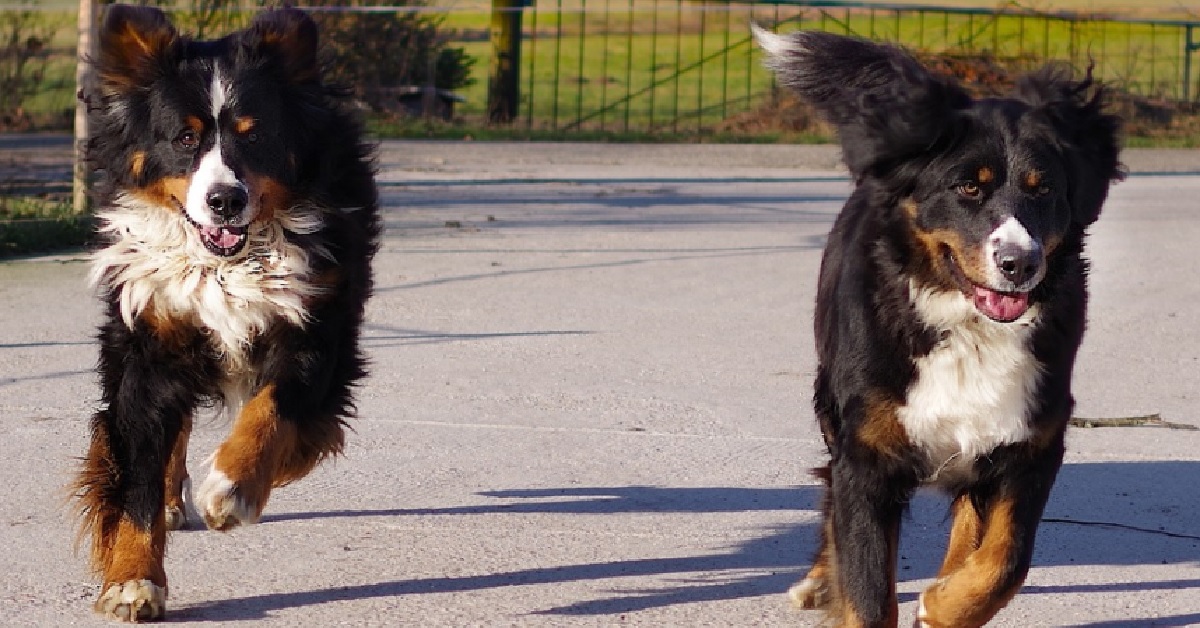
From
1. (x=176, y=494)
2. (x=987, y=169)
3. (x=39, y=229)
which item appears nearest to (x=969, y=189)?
(x=987, y=169)

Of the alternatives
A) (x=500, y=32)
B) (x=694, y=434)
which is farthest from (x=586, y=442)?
(x=500, y=32)

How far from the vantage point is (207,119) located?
15.9ft

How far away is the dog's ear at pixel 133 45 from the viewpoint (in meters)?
4.97

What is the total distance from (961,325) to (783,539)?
1.52 metres

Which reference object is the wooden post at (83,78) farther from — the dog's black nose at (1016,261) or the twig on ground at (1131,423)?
the dog's black nose at (1016,261)

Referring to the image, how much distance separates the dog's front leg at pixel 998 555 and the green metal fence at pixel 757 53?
13598 millimetres

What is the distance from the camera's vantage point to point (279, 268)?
16.4 ft

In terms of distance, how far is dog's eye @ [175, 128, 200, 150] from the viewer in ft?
15.9

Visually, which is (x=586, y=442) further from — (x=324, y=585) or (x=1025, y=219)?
(x=1025, y=219)

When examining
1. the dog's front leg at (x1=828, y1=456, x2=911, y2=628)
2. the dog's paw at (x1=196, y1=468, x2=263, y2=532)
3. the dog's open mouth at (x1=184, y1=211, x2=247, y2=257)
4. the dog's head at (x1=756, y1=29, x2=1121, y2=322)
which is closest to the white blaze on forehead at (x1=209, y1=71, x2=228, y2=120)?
the dog's open mouth at (x1=184, y1=211, x2=247, y2=257)

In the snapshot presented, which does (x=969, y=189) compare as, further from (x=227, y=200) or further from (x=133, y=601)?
(x=133, y=601)

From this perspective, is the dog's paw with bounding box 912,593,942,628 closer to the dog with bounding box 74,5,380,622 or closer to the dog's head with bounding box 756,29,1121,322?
the dog's head with bounding box 756,29,1121,322

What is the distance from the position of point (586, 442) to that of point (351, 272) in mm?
1931

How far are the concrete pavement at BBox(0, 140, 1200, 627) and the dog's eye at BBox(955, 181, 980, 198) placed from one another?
53.5 inches
